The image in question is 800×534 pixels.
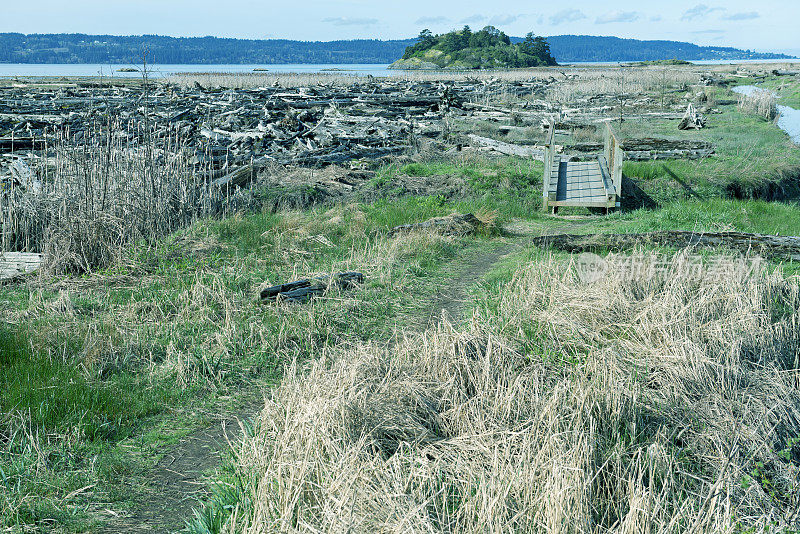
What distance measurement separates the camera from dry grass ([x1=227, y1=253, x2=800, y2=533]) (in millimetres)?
3484

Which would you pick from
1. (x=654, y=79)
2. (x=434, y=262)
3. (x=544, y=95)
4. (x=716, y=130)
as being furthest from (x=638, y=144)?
(x=654, y=79)

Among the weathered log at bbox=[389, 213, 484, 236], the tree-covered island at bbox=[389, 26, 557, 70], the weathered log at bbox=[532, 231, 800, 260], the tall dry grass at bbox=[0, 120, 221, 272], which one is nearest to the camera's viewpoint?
the tall dry grass at bbox=[0, 120, 221, 272]

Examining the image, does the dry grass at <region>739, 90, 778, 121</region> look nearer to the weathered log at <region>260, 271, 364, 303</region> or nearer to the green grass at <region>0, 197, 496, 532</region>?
the green grass at <region>0, 197, 496, 532</region>

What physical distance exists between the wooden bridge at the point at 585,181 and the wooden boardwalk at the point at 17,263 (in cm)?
886

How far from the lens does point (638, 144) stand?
59.9ft

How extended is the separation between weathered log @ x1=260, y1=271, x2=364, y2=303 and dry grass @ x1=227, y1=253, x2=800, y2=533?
206 cm

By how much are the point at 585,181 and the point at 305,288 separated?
9077 mm

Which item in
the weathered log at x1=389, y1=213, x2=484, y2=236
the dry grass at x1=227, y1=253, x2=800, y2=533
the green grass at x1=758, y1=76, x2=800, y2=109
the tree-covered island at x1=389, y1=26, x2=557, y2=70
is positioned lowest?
the dry grass at x1=227, y1=253, x2=800, y2=533

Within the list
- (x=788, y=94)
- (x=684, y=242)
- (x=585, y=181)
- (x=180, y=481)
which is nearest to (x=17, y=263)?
(x=180, y=481)

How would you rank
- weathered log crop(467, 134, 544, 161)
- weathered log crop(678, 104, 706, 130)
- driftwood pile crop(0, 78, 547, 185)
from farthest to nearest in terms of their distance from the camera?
weathered log crop(678, 104, 706, 130), weathered log crop(467, 134, 544, 161), driftwood pile crop(0, 78, 547, 185)

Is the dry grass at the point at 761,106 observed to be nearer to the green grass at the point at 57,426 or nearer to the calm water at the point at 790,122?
the calm water at the point at 790,122

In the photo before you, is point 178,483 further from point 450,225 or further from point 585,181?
point 585,181

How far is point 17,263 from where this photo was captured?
884cm

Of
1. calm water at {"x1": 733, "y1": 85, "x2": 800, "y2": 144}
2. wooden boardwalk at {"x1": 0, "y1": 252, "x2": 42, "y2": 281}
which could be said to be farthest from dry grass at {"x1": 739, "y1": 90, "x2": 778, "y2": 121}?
wooden boardwalk at {"x1": 0, "y1": 252, "x2": 42, "y2": 281}
